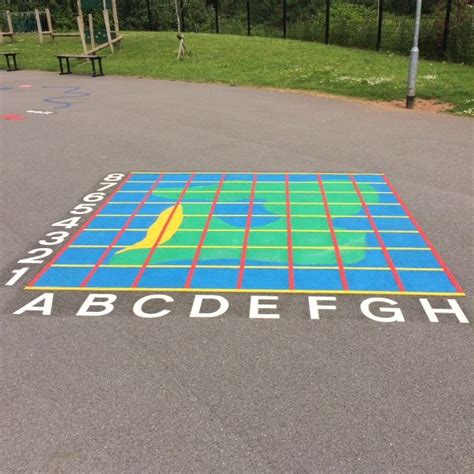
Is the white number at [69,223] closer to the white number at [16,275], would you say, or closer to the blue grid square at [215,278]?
the white number at [16,275]

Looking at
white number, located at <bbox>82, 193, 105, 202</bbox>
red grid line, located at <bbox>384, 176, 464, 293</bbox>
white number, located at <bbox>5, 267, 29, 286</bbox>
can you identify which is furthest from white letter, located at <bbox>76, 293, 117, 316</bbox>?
red grid line, located at <bbox>384, 176, 464, 293</bbox>

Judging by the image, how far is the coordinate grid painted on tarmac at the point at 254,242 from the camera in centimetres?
513

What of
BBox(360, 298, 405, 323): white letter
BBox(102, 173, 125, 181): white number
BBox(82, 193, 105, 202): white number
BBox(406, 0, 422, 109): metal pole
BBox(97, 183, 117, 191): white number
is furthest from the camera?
BBox(406, 0, 422, 109): metal pole

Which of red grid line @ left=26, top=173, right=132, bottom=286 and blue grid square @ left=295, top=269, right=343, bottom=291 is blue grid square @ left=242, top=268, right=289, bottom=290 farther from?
red grid line @ left=26, top=173, right=132, bottom=286

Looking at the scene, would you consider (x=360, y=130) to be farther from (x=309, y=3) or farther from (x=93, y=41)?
(x=309, y=3)

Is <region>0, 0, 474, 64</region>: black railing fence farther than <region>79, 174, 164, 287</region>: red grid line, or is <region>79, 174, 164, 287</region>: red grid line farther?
<region>0, 0, 474, 64</region>: black railing fence

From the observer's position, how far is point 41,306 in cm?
481

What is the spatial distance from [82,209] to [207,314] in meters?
3.32

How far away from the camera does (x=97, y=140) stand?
11.0 meters

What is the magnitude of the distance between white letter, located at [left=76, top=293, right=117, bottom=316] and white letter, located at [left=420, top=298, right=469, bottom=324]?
2.70 meters

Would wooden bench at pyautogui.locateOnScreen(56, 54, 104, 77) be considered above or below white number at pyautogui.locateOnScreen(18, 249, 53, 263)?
above

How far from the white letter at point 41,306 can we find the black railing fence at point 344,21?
18697 millimetres

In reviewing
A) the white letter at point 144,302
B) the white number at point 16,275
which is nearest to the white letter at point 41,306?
the white number at point 16,275

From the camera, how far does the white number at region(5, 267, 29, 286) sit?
5.28m
